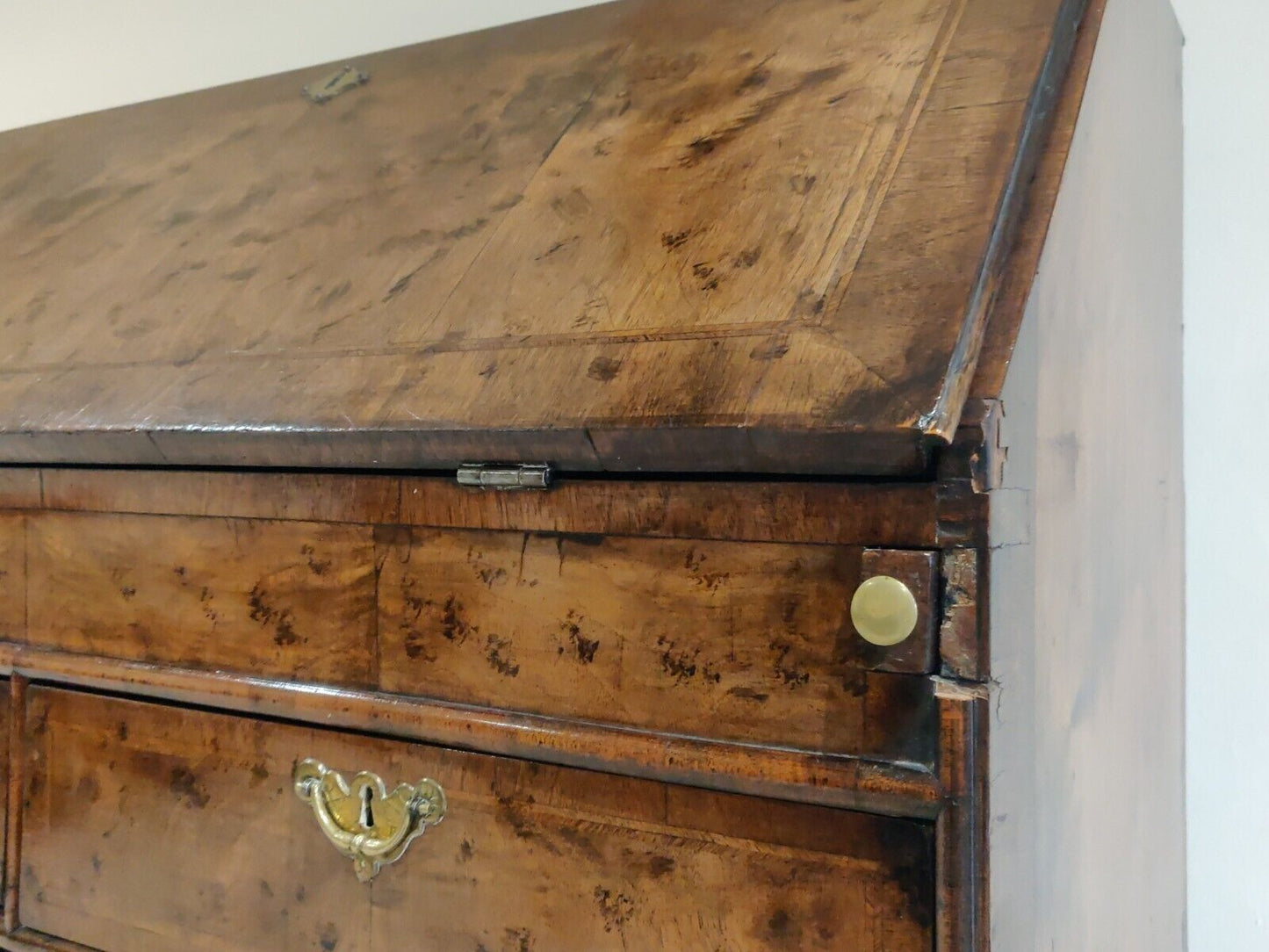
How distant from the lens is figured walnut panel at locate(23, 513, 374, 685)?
695 millimetres

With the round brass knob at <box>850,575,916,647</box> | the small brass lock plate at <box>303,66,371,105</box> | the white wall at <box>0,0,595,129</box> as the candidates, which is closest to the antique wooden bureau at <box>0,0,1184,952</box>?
the round brass knob at <box>850,575,916,647</box>

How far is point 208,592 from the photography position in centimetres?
75

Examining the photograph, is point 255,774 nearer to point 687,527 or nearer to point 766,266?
point 687,527

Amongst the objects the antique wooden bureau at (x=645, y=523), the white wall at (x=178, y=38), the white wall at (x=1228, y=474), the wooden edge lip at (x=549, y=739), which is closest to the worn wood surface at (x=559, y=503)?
the antique wooden bureau at (x=645, y=523)

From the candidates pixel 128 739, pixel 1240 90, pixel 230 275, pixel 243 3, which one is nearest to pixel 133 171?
pixel 230 275

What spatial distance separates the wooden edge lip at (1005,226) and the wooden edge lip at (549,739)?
18 centimetres

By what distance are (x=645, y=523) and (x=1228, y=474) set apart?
2.37 ft

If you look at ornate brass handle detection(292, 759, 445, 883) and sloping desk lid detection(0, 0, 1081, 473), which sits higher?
sloping desk lid detection(0, 0, 1081, 473)

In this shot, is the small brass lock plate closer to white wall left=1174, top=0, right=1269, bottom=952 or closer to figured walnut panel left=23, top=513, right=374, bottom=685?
figured walnut panel left=23, top=513, right=374, bottom=685

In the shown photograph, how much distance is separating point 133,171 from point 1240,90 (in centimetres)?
113

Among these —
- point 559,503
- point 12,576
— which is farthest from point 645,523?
point 12,576

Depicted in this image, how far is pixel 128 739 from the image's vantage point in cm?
79

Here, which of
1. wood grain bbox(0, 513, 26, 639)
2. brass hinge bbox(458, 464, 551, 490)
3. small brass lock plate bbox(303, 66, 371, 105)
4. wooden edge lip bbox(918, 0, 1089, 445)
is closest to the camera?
wooden edge lip bbox(918, 0, 1089, 445)

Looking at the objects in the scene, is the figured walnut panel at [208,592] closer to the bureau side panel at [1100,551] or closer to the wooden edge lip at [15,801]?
the wooden edge lip at [15,801]
